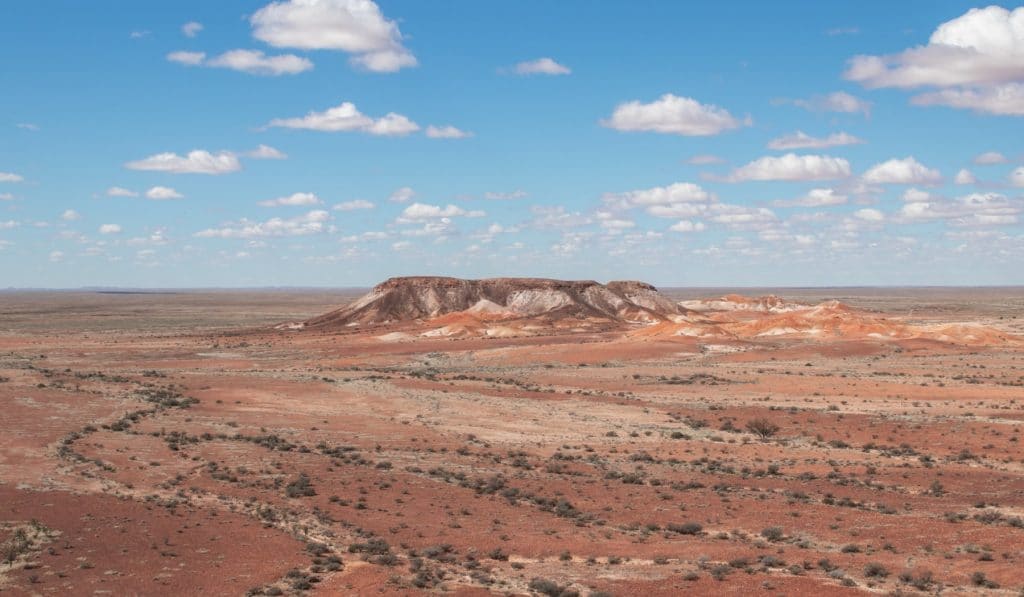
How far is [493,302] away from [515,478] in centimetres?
11127

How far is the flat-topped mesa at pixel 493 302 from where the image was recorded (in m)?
140

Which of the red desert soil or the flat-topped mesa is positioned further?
the flat-topped mesa

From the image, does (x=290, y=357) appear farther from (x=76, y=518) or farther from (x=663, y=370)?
(x=76, y=518)

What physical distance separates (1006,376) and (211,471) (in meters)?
58.7

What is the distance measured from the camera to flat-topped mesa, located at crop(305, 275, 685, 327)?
458ft

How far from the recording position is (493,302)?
143750 millimetres

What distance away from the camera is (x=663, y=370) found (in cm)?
7706

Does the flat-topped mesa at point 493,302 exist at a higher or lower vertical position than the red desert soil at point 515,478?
higher

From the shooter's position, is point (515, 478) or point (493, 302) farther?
point (493, 302)

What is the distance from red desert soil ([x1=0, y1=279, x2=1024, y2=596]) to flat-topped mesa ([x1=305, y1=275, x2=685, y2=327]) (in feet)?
188

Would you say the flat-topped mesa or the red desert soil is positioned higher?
the flat-topped mesa

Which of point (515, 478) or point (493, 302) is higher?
point (493, 302)

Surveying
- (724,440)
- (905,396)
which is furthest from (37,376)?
(905,396)

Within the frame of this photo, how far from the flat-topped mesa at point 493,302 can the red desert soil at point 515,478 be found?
57.4 metres
